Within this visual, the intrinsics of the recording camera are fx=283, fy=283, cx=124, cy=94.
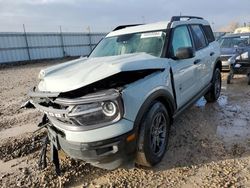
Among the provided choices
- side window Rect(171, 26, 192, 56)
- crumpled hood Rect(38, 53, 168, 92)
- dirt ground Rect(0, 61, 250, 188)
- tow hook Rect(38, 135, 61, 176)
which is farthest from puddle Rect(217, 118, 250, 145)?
tow hook Rect(38, 135, 61, 176)

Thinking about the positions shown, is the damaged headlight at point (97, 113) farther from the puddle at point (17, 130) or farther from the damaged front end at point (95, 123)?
the puddle at point (17, 130)

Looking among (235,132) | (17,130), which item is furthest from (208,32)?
(17,130)

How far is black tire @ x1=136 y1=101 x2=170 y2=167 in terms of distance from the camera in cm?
343

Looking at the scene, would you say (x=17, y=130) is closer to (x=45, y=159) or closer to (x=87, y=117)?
(x=45, y=159)

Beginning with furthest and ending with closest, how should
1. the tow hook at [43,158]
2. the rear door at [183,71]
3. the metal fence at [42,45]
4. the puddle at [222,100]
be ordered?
the metal fence at [42,45] < the puddle at [222,100] < the rear door at [183,71] < the tow hook at [43,158]

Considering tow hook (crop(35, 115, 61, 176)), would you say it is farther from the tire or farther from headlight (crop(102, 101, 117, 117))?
the tire

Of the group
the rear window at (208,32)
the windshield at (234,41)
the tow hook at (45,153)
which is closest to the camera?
the tow hook at (45,153)

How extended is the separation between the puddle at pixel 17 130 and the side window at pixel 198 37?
11.7 feet

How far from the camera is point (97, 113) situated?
9.95ft

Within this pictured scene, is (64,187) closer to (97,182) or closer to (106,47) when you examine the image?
(97,182)

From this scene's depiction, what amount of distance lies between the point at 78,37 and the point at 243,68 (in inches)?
857

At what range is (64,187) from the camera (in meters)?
3.47

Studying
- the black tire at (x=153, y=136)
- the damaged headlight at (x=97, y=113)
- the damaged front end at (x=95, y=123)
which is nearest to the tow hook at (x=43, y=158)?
the damaged front end at (x=95, y=123)

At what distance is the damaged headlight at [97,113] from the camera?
3020 mm
